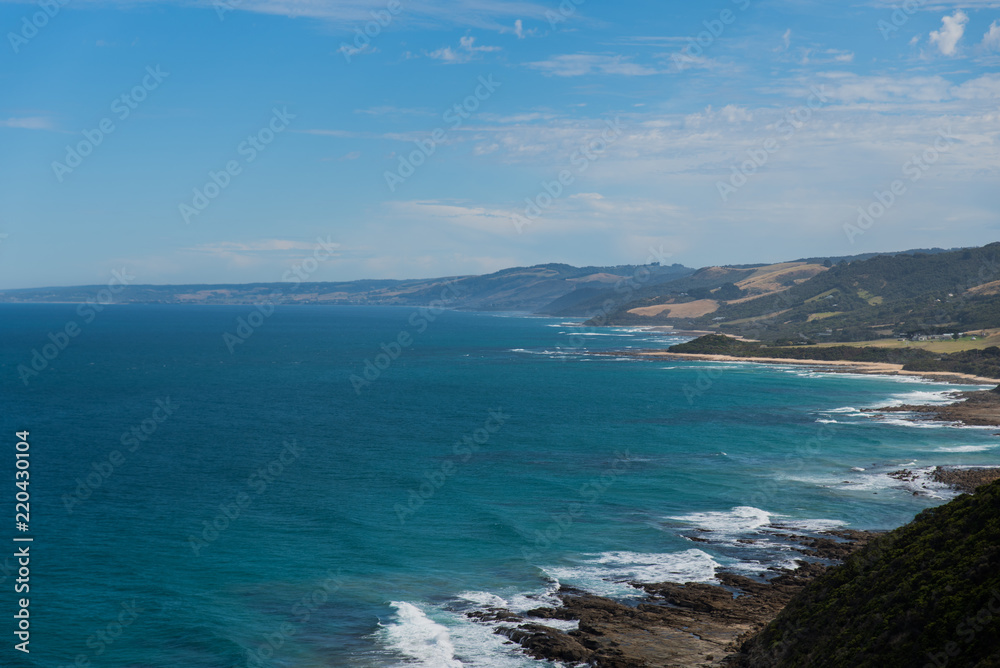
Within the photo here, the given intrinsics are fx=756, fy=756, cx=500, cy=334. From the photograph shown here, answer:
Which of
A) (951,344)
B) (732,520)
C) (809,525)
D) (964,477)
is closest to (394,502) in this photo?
(732,520)

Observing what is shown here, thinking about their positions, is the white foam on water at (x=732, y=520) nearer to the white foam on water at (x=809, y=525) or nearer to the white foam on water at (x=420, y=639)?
the white foam on water at (x=809, y=525)

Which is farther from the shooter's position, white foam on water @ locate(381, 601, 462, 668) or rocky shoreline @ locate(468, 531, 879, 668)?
white foam on water @ locate(381, 601, 462, 668)

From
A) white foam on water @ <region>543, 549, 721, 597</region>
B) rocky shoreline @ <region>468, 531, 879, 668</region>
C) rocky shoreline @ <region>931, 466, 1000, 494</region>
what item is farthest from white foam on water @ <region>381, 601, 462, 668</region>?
rocky shoreline @ <region>931, 466, 1000, 494</region>

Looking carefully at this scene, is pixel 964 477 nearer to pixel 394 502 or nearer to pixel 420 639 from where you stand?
pixel 394 502

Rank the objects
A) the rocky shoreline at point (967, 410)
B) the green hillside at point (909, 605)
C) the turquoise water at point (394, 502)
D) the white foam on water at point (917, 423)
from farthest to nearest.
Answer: the rocky shoreline at point (967, 410)
the white foam on water at point (917, 423)
the turquoise water at point (394, 502)
the green hillside at point (909, 605)

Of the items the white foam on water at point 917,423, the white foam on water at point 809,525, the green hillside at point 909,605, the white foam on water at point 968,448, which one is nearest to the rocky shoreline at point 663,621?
the green hillside at point 909,605

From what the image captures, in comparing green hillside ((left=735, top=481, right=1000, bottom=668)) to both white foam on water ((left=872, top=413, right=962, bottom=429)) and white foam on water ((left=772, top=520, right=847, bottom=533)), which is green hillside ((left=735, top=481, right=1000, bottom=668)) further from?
white foam on water ((left=872, top=413, right=962, bottom=429))
